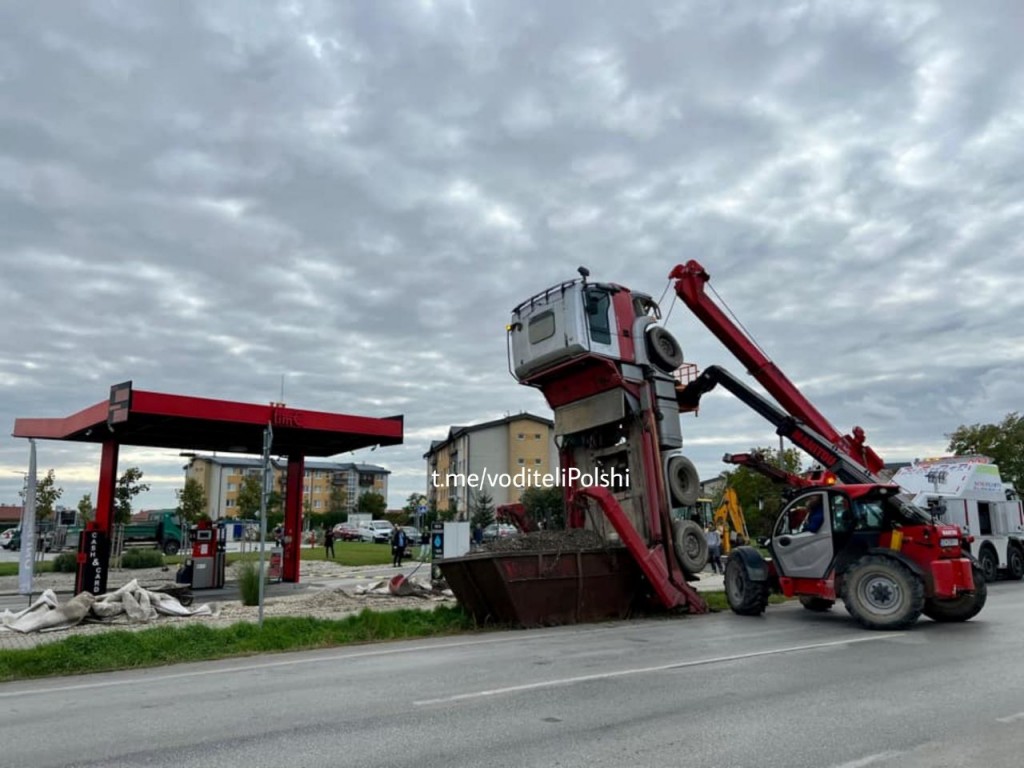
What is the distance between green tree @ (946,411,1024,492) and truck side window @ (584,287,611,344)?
37.2m

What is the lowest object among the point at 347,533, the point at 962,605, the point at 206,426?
the point at 962,605

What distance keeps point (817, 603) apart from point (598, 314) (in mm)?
6925

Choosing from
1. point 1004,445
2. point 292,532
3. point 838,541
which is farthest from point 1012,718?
point 1004,445

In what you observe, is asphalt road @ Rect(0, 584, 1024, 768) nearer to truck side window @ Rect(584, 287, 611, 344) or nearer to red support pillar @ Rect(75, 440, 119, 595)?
truck side window @ Rect(584, 287, 611, 344)

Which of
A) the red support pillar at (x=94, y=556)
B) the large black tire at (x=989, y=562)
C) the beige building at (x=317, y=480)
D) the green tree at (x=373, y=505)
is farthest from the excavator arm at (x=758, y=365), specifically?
the beige building at (x=317, y=480)

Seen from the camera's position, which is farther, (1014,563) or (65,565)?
(65,565)

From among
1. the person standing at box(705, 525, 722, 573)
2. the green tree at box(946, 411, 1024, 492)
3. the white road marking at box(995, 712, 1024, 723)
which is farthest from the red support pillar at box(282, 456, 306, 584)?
the green tree at box(946, 411, 1024, 492)

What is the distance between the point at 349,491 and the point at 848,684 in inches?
5104

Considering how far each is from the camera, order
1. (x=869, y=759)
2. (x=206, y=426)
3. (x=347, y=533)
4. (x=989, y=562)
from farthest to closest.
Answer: (x=347, y=533) < (x=989, y=562) < (x=206, y=426) < (x=869, y=759)

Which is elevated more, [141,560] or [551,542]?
[551,542]

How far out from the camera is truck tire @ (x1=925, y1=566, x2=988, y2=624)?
42.8 feet

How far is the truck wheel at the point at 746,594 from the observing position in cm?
1474

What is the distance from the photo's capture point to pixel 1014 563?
23641 millimetres

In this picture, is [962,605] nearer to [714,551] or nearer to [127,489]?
[714,551]
